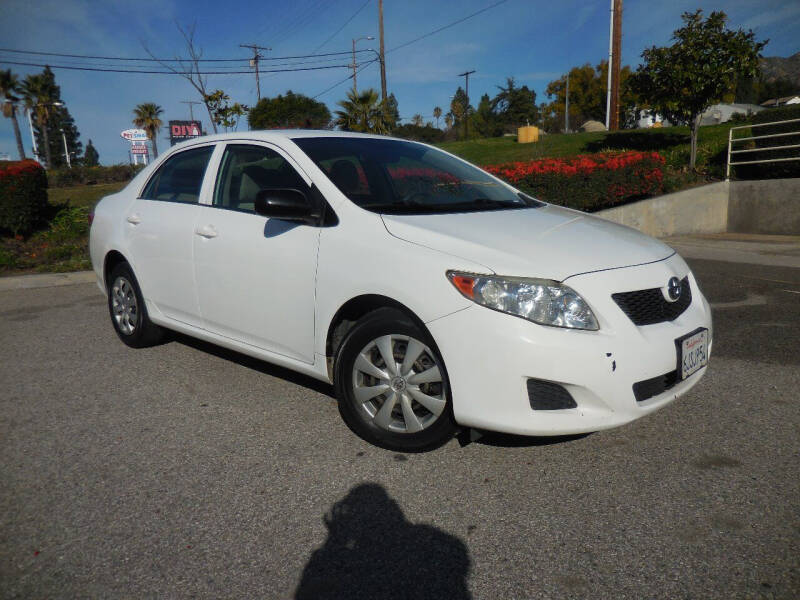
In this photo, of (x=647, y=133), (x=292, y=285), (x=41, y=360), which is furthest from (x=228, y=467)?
(x=647, y=133)

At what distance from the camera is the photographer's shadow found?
2.03 meters

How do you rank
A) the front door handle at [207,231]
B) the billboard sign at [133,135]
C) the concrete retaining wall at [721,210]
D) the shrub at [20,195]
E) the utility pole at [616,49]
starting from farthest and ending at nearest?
1. the billboard sign at [133,135]
2. the utility pole at [616,49]
3. the concrete retaining wall at [721,210]
4. the shrub at [20,195]
5. the front door handle at [207,231]

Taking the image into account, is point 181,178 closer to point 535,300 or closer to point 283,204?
point 283,204

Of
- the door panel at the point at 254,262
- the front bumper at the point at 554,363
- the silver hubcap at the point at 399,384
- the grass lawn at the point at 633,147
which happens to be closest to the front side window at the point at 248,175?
the door panel at the point at 254,262

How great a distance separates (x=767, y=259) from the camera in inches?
345

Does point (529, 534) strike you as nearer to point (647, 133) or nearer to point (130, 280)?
point (130, 280)

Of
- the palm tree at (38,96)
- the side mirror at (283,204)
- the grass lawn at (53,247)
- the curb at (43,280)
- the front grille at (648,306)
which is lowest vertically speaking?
the curb at (43,280)

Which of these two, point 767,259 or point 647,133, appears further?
point 647,133

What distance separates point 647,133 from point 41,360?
21895 mm

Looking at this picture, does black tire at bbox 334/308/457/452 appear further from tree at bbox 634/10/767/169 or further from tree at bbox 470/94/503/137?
tree at bbox 470/94/503/137

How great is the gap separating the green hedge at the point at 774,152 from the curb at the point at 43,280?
42.8 feet

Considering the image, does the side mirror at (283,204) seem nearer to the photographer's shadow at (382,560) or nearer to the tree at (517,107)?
the photographer's shadow at (382,560)

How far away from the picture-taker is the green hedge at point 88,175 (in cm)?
4006

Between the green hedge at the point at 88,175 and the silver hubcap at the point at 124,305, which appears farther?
the green hedge at the point at 88,175
